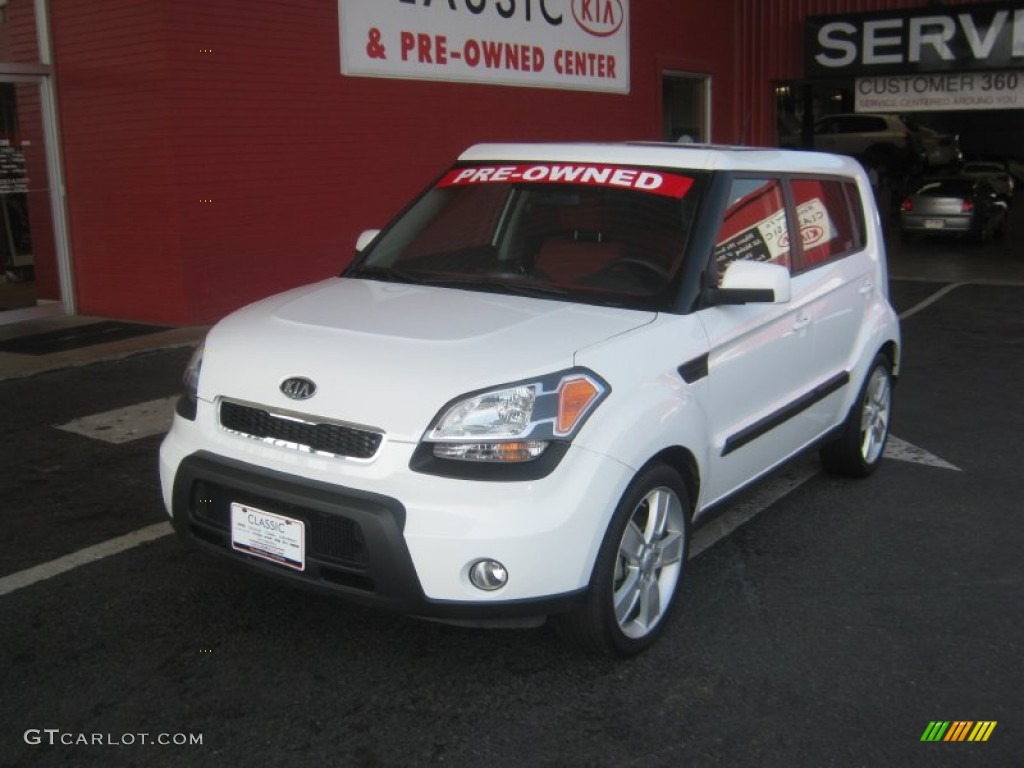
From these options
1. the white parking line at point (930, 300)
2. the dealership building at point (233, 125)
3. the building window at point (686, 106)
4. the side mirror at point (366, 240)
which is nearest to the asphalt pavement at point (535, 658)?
the side mirror at point (366, 240)

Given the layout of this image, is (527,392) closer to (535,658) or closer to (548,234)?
(535,658)

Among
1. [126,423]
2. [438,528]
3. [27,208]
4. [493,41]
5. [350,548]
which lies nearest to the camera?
[438,528]

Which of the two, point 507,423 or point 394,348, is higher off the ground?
point 394,348

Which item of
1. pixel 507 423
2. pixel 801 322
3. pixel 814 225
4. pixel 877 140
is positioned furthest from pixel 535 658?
pixel 877 140

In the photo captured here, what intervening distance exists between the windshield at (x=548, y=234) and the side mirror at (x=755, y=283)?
0.72 ft

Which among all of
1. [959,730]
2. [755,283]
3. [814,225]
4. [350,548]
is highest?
[814,225]

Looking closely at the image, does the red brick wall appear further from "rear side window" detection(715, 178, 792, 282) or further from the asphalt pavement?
"rear side window" detection(715, 178, 792, 282)

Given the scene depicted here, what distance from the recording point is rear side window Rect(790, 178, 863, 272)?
5.06 meters

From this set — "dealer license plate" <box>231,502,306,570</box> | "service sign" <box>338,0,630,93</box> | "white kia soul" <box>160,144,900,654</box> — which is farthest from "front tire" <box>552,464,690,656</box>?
"service sign" <box>338,0,630,93</box>

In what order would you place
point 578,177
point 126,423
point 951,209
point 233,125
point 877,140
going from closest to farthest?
point 578,177
point 126,423
point 233,125
point 951,209
point 877,140

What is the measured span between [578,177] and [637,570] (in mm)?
1797

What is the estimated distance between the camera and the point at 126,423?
683 centimetres

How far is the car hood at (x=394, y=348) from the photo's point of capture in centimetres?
335

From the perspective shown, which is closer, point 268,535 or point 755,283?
point 268,535
